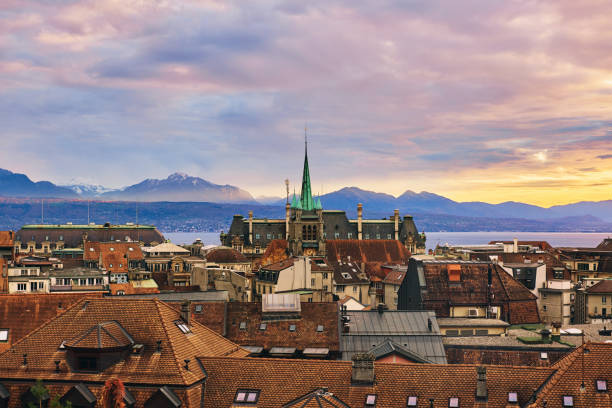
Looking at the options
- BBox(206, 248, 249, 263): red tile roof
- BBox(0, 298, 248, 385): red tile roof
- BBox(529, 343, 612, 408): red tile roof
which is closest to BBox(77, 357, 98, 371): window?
BBox(0, 298, 248, 385): red tile roof

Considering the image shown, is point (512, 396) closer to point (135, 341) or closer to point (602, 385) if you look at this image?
point (602, 385)

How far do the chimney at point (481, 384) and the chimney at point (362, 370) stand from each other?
595 centimetres

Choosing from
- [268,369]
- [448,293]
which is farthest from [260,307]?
[448,293]

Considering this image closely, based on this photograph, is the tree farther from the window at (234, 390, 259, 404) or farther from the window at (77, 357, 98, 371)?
the window at (234, 390, 259, 404)

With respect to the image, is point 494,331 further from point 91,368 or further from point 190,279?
point 190,279

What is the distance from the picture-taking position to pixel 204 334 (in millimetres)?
51000

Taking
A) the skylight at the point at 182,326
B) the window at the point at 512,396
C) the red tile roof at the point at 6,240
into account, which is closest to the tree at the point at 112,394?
the skylight at the point at 182,326

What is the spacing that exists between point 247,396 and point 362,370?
6.73 metres

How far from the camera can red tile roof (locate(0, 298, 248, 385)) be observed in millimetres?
43375

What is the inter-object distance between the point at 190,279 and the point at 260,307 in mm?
72364

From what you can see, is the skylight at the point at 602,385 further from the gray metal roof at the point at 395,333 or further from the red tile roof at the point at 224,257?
the red tile roof at the point at 224,257

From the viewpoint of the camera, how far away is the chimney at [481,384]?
140 ft

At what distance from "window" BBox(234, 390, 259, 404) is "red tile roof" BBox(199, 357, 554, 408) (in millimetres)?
252

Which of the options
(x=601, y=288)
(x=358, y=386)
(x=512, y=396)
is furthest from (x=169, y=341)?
(x=601, y=288)
